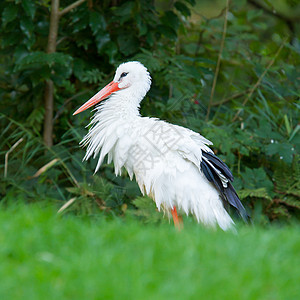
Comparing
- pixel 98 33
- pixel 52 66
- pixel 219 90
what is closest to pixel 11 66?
Answer: pixel 52 66

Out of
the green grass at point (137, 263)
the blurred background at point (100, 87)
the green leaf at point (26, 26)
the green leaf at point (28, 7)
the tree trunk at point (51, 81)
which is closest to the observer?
the green grass at point (137, 263)

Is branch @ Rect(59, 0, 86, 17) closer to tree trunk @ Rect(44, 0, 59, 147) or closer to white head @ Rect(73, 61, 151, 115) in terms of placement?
tree trunk @ Rect(44, 0, 59, 147)

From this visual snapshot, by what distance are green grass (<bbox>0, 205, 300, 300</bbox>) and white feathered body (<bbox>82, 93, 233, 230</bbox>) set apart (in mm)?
1638

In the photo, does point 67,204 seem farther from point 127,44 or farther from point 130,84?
point 127,44

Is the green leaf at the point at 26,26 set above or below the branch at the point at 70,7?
below

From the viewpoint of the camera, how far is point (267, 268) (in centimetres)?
252

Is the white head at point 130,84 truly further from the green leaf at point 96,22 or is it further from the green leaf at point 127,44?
the green leaf at point 127,44

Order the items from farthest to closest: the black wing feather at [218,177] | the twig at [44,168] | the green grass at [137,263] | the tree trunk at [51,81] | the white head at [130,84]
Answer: the tree trunk at [51,81], the twig at [44,168], the white head at [130,84], the black wing feather at [218,177], the green grass at [137,263]

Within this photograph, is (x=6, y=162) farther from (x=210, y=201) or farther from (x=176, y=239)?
(x=176, y=239)

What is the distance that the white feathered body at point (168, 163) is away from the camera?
4.70m

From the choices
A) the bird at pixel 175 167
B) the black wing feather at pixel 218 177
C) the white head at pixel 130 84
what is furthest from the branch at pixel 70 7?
the black wing feather at pixel 218 177

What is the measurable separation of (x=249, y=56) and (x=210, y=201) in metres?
3.89

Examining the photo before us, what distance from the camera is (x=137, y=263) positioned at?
2.47m

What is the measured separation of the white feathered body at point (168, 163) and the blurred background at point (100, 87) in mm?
1012
